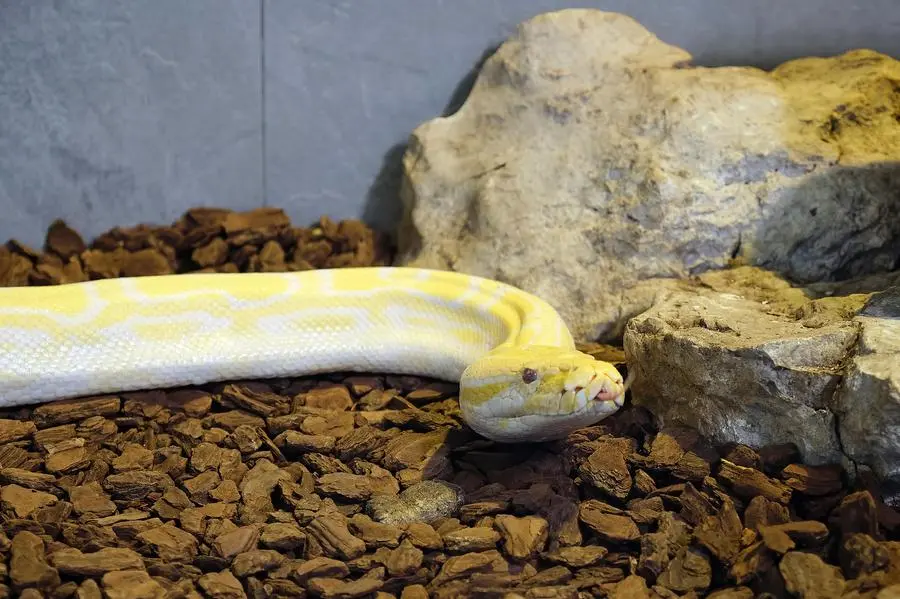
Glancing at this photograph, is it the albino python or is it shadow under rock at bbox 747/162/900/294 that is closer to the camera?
the albino python

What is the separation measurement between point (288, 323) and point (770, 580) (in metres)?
2.55

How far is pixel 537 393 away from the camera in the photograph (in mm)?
3168

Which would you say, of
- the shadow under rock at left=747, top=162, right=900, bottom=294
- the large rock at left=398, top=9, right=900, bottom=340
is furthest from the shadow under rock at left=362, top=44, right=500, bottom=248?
the shadow under rock at left=747, top=162, right=900, bottom=294

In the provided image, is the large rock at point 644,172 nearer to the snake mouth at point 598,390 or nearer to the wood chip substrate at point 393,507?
the wood chip substrate at point 393,507

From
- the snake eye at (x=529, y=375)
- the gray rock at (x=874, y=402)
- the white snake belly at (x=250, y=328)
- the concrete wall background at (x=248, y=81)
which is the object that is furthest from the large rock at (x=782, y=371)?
the concrete wall background at (x=248, y=81)

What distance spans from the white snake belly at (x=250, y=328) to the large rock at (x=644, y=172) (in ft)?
1.62

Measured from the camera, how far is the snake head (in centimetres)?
309

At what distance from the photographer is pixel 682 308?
3.76 m

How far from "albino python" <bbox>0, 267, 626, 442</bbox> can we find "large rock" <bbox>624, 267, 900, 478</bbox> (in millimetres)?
469

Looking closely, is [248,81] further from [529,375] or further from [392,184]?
[529,375]

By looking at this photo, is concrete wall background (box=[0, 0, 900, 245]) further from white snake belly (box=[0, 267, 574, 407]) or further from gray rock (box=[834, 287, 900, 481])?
gray rock (box=[834, 287, 900, 481])

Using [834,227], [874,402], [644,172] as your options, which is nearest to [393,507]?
[874,402]

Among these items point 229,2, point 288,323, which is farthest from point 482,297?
point 229,2

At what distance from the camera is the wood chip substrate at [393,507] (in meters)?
2.68
